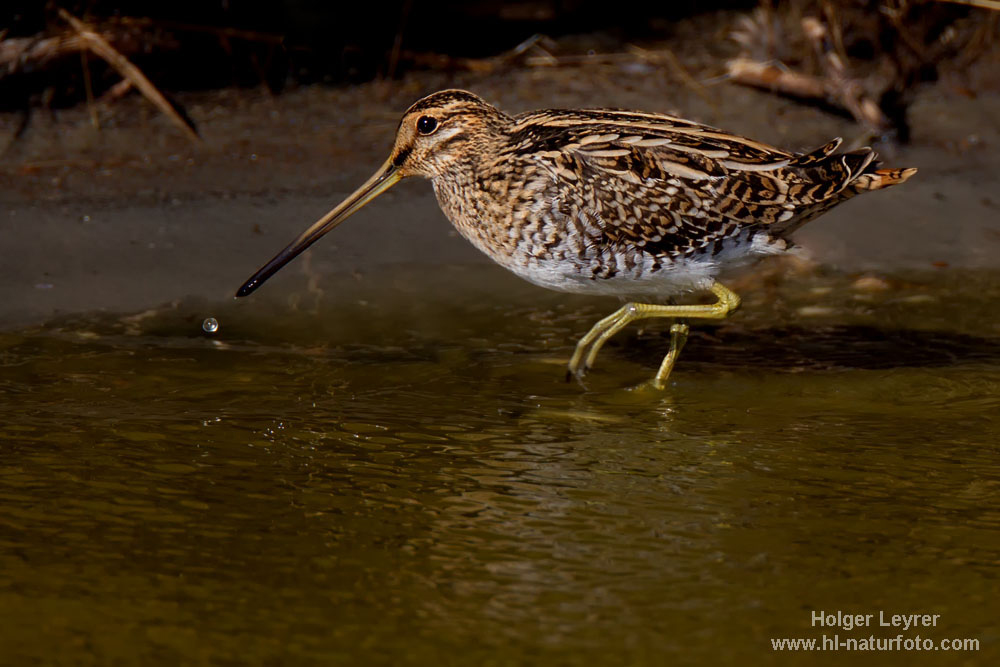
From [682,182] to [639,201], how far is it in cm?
18

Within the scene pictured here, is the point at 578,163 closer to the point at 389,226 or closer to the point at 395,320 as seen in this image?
the point at 395,320

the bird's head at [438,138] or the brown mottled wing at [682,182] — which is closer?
the brown mottled wing at [682,182]

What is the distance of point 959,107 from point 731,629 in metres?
5.23

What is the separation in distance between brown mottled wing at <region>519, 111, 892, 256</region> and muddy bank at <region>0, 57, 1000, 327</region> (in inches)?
55.2

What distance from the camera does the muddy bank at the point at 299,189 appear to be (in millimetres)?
6215

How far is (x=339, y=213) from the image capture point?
5.42m

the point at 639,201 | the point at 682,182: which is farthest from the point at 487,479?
the point at 682,182

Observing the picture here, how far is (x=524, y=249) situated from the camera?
195 inches

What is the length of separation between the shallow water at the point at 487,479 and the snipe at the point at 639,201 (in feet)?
1.50

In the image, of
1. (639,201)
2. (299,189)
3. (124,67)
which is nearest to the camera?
(639,201)

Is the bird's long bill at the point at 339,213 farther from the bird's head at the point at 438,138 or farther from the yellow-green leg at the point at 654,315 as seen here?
the yellow-green leg at the point at 654,315

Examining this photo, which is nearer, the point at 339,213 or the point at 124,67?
the point at 339,213

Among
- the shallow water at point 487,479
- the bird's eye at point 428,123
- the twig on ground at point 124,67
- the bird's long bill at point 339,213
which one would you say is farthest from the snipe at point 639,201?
the twig on ground at point 124,67

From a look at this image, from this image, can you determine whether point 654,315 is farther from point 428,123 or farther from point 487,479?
point 487,479
